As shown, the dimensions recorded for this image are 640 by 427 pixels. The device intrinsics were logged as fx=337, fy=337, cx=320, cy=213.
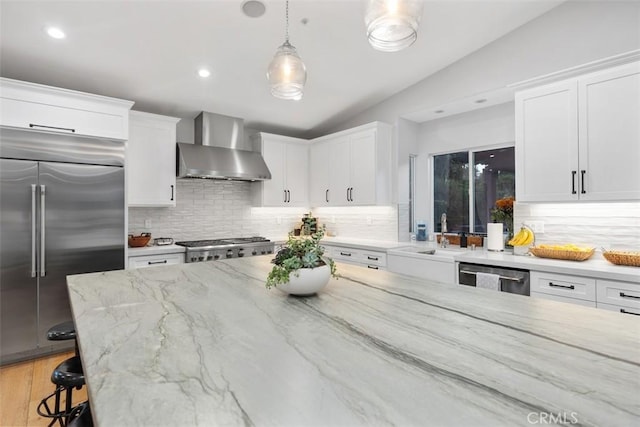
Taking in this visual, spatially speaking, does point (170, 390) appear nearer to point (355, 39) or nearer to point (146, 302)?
point (146, 302)

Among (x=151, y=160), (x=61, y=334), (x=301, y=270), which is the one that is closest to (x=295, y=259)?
(x=301, y=270)

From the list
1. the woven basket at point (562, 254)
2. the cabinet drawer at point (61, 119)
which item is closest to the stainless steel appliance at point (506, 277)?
the woven basket at point (562, 254)

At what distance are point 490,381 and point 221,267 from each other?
73.6 inches

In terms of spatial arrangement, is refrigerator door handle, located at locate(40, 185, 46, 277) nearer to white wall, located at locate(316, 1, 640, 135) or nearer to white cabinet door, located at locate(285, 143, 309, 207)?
white cabinet door, located at locate(285, 143, 309, 207)

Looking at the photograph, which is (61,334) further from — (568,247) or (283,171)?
(568,247)

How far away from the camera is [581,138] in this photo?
270 centimetres

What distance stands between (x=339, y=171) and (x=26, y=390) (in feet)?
12.4

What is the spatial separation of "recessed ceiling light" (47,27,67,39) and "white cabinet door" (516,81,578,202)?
12.8 ft

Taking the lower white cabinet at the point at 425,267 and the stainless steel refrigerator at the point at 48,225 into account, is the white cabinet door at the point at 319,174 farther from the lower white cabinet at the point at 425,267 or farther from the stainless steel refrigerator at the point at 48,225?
the stainless steel refrigerator at the point at 48,225

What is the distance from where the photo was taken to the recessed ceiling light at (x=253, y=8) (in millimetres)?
2674

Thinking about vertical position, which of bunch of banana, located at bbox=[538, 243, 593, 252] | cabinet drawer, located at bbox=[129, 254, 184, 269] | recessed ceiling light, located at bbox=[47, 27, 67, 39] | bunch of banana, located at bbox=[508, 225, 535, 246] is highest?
recessed ceiling light, located at bbox=[47, 27, 67, 39]

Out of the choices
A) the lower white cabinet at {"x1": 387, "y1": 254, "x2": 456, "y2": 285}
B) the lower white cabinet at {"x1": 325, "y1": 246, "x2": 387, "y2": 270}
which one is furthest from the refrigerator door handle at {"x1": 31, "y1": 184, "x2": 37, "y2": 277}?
the lower white cabinet at {"x1": 387, "y1": 254, "x2": 456, "y2": 285}

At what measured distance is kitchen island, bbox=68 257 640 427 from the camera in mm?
691

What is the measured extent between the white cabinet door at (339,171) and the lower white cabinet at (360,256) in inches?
25.4
